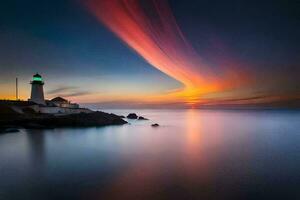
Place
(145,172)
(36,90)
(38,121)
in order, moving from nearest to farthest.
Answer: (145,172)
(38,121)
(36,90)

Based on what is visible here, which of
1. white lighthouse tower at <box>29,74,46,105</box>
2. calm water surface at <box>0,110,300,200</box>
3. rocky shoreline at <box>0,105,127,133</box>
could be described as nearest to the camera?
calm water surface at <box>0,110,300,200</box>

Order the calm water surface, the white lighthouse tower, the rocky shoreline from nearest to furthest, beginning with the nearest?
the calm water surface → the rocky shoreline → the white lighthouse tower

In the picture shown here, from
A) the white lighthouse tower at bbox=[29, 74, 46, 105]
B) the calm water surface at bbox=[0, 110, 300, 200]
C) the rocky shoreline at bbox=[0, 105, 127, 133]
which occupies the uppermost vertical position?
the white lighthouse tower at bbox=[29, 74, 46, 105]

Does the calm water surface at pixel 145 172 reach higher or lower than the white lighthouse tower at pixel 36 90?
lower

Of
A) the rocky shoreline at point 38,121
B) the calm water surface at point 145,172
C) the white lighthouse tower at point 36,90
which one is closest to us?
the calm water surface at point 145,172

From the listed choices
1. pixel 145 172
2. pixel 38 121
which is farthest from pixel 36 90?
pixel 145 172

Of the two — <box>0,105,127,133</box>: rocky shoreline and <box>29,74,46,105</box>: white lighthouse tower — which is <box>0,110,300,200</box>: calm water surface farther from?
<box>29,74,46,105</box>: white lighthouse tower

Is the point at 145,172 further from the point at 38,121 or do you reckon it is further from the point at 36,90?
the point at 36,90

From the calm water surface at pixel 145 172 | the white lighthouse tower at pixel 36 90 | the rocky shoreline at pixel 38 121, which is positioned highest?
the white lighthouse tower at pixel 36 90

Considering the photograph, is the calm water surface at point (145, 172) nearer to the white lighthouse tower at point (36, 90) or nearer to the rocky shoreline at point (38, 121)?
the rocky shoreline at point (38, 121)

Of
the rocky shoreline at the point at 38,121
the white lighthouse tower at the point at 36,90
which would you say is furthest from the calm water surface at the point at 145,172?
the white lighthouse tower at the point at 36,90

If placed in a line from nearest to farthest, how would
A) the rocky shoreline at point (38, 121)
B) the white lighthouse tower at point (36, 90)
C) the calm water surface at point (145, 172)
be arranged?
the calm water surface at point (145, 172), the rocky shoreline at point (38, 121), the white lighthouse tower at point (36, 90)

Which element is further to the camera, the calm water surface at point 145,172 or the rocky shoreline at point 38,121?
the rocky shoreline at point 38,121

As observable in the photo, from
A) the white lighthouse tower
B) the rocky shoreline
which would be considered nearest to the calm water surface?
the rocky shoreline
